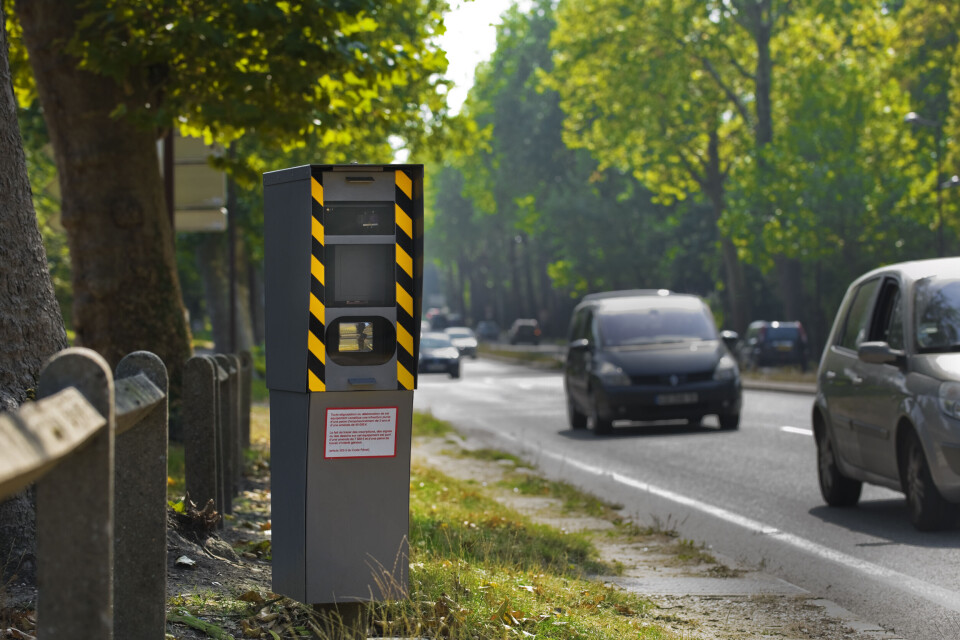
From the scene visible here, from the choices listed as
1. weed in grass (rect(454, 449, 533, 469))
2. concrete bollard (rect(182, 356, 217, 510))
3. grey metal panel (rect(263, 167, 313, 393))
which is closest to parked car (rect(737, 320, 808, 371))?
weed in grass (rect(454, 449, 533, 469))

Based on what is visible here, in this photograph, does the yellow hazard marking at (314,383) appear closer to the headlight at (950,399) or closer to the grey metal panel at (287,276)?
the grey metal panel at (287,276)

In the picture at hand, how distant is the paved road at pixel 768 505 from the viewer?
737cm

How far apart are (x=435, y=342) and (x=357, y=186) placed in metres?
41.3

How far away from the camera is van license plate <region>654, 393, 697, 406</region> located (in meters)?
18.2

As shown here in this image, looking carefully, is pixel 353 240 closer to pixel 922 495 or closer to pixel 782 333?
pixel 922 495

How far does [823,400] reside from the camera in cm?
1098

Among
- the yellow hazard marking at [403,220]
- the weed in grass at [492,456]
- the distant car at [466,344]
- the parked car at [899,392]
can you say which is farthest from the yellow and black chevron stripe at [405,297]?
the distant car at [466,344]

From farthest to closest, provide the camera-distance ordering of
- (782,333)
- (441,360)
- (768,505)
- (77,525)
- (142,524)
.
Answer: (782,333)
(441,360)
(768,505)
(142,524)
(77,525)

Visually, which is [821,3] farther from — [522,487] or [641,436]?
[522,487]

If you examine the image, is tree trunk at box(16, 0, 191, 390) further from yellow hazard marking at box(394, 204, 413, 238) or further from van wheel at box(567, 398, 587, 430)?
van wheel at box(567, 398, 587, 430)

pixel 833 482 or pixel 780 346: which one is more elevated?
pixel 833 482

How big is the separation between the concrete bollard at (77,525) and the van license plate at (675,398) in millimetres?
15676

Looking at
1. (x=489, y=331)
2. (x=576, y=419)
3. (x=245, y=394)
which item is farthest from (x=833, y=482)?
(x=489, y=331)

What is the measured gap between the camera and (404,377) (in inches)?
213
